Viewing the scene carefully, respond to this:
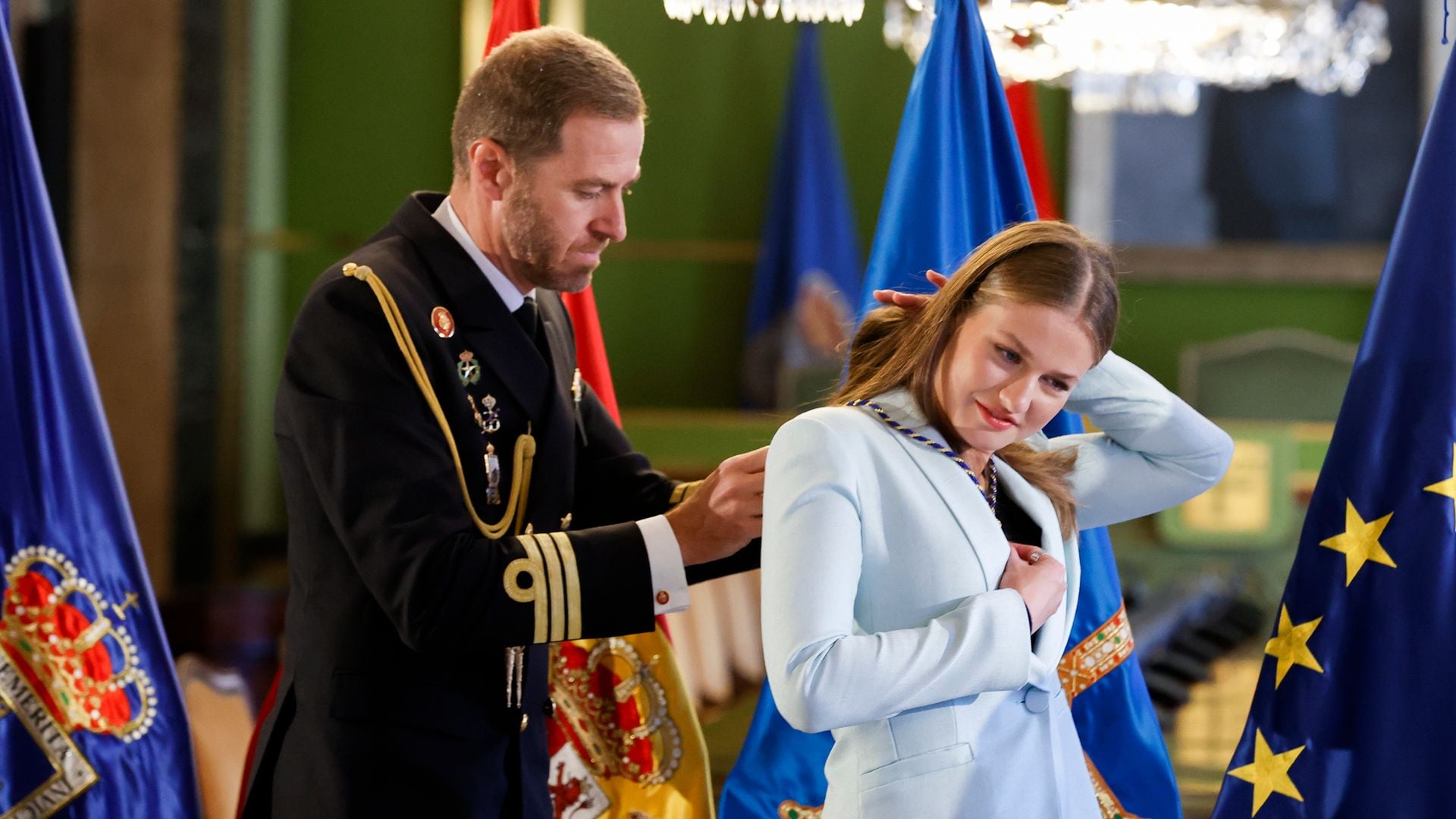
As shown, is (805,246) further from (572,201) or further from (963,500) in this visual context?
(963,500)

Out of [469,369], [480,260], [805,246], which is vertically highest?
[480,260]

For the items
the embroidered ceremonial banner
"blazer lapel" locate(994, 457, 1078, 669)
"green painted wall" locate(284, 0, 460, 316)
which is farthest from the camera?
"green painted wall" locate(284, 0, 460, 316)

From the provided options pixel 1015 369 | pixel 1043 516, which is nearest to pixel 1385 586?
pixel 1043 516

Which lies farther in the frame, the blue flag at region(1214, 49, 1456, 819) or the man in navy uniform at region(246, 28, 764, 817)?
the blue flag at region(1214, 49, 1456, 819)

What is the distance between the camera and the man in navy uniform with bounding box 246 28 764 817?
59.0 inches

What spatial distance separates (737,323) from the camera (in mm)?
8055

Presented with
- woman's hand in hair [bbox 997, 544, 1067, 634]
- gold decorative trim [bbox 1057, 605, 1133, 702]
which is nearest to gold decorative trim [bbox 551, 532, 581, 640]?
woman's hand in hair [bbox 997, 544, 1067, 634]

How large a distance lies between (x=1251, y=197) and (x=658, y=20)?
3442 mm

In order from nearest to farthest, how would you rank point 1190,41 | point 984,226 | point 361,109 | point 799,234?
point 984,226 → point 1190,41 → point 799,234 → point 361,109

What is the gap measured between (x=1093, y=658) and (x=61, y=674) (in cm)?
140

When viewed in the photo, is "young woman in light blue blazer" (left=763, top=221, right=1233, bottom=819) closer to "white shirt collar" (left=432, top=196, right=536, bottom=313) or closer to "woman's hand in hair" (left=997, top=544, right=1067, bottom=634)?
"woman's hand in hair" (left=997, top=544, right=1067, bottom=634)

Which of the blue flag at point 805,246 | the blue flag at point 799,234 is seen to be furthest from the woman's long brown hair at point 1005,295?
the blue flag at point 799,234

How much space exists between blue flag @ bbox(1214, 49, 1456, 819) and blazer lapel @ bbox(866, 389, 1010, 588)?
2.06 feet

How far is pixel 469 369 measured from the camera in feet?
5.42
